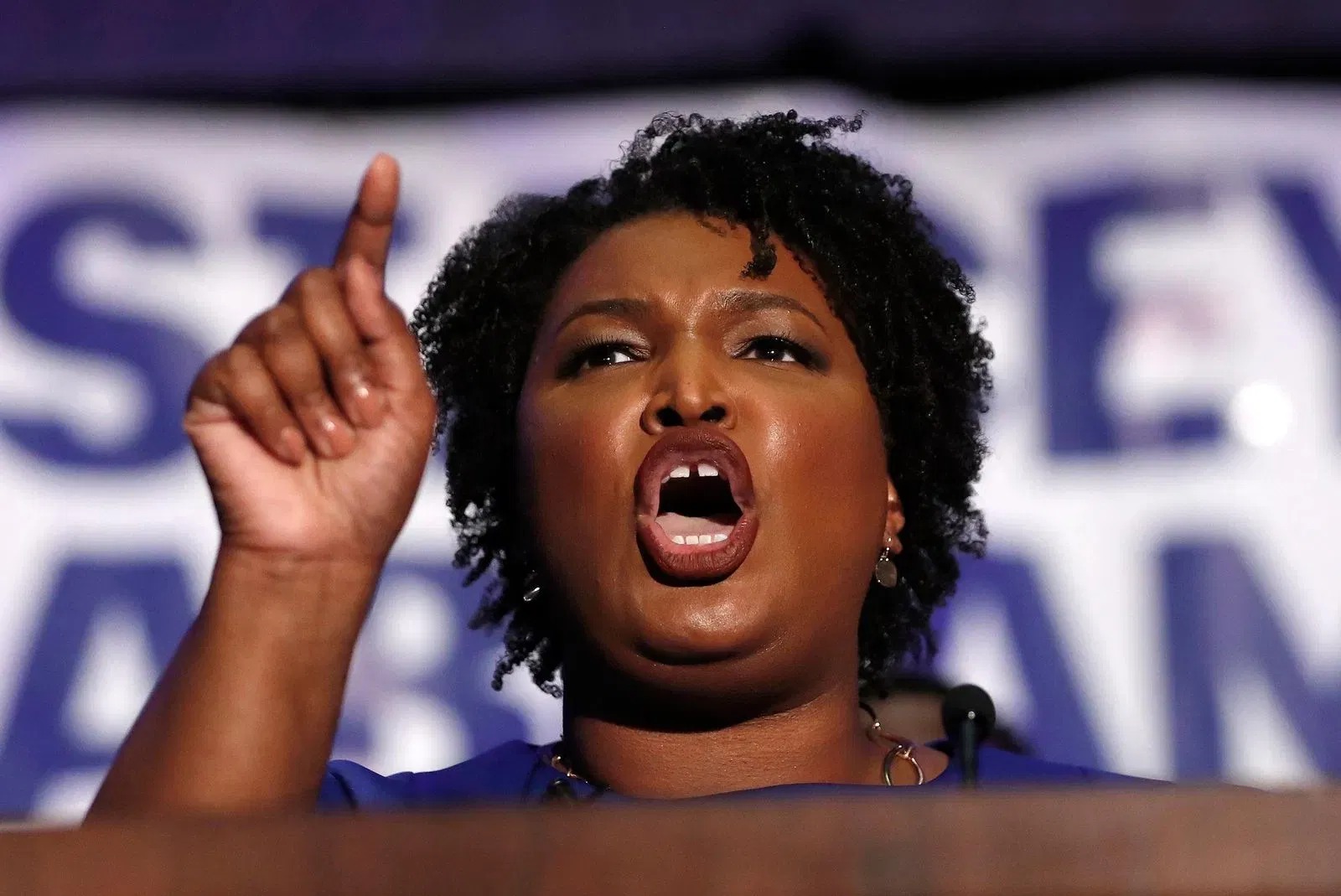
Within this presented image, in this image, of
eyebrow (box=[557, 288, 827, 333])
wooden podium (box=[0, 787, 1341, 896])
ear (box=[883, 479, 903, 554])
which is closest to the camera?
wooden podium (box=[0, 787, 1341, 896])

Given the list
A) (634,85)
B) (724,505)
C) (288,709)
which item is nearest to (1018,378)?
(634,85)

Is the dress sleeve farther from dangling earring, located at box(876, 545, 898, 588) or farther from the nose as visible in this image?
dangling earring, located at box(876, 545, 898, 588)

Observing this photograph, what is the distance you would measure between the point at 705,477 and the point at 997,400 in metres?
1.90

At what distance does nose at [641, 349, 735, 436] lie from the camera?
1.78m

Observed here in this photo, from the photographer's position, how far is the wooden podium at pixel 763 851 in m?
0.79

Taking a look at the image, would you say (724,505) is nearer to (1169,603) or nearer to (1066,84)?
(1169,603)

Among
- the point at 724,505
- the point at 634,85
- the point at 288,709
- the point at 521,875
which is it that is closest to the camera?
the point at 521,875

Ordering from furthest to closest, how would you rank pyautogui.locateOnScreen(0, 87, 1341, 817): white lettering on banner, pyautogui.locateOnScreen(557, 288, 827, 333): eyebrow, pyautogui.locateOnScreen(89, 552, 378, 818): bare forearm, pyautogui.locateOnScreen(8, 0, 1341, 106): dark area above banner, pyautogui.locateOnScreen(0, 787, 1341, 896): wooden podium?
pyautogui.locateOnScreen(8, 0, 1341, 106): dark area above banner < pyautogui.locateOnScreen(0, 87, 1341, 817): white lettering on banner < pyautogui.locateOnScreen(557, 288, 827, 333): eyebrow < pyautogui.locateOnScreen(89, 552, 378, 818): bare forearm < pyautogui.locateOnScreen(0, 787, 1341, 896): wooden podium

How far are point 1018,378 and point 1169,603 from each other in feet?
1.98

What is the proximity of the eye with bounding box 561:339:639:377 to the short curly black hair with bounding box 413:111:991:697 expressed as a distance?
0.86 feet

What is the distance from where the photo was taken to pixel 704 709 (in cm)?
181

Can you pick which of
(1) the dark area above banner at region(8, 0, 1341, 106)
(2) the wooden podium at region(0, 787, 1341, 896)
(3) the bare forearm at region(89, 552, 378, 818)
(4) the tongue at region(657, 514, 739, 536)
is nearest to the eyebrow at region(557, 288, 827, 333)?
(4) the tongue at region(657, 514, 739, 536)

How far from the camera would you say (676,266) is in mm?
1956

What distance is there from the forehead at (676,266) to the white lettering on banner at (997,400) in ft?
A: 5.24
